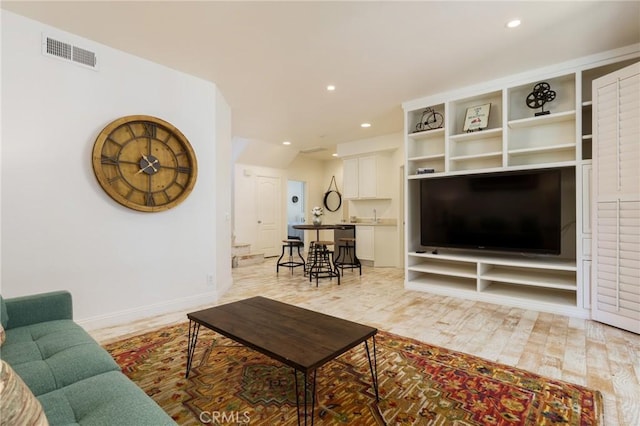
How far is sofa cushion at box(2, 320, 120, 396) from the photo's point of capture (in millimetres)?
1274

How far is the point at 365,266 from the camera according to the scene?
6.41 metres

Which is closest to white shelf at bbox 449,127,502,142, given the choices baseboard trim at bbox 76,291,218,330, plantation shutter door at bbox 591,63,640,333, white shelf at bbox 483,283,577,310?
plantation shutter door at bbox 591,63,640,333

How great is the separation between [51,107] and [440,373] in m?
3.71

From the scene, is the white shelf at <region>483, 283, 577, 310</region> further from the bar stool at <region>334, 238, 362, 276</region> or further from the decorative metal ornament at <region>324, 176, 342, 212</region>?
the decorative metal ornament at <region>324, 176, 342, 212</region>

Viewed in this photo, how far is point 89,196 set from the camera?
2789mm

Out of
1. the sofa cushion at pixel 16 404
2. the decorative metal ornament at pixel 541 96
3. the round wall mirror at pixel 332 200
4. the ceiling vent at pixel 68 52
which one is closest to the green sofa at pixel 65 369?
the sofa cushion at pixel 16 404

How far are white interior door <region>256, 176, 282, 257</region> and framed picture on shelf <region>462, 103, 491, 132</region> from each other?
485cm

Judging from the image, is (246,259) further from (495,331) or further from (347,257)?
(495,331)

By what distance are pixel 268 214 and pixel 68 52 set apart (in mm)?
5297

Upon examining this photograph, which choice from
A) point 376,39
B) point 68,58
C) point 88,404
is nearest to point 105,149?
point 68,58

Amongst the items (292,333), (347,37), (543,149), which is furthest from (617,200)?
(292,333)

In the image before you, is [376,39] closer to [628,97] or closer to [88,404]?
[628,97]

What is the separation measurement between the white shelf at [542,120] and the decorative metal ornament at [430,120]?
38.2 inches

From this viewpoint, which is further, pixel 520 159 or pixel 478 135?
pixel 478 135
